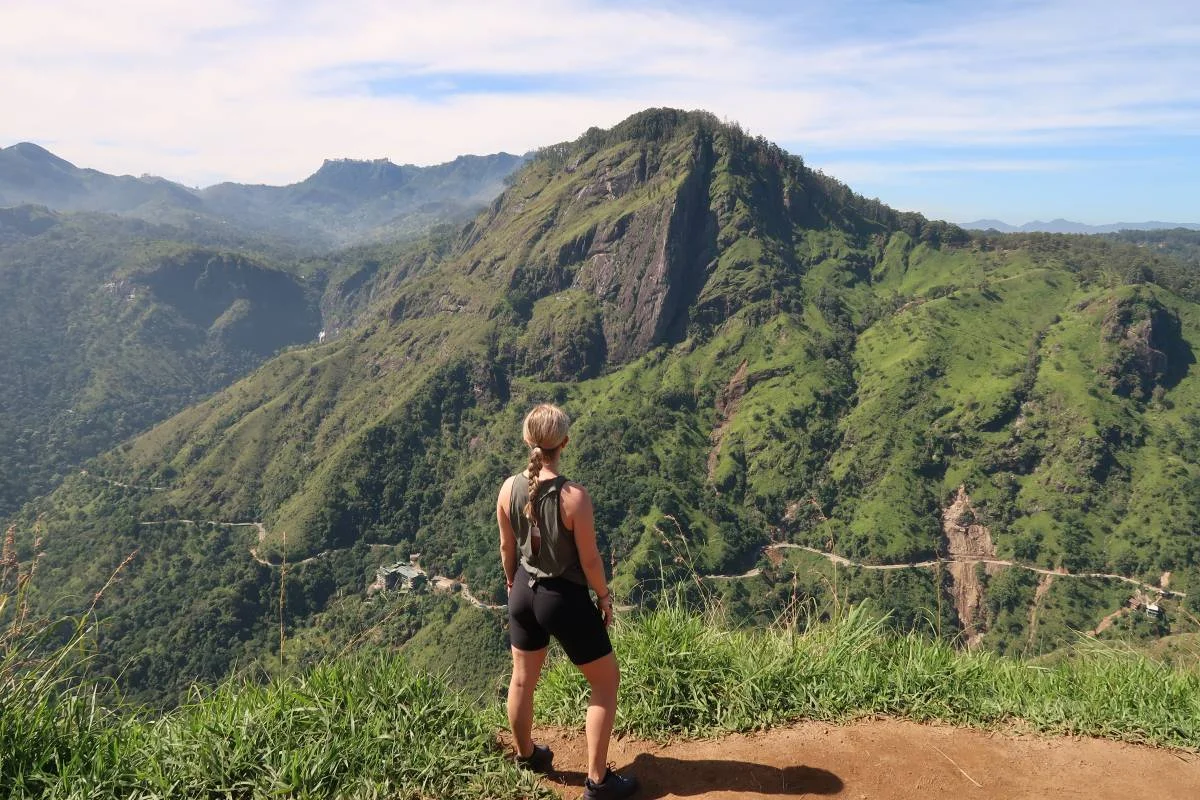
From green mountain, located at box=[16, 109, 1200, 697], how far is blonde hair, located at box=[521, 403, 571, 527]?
5304 cm

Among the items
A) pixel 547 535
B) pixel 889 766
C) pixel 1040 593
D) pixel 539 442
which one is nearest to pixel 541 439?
pixel 539 442

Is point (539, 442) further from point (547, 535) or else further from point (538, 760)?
point (538, 760)

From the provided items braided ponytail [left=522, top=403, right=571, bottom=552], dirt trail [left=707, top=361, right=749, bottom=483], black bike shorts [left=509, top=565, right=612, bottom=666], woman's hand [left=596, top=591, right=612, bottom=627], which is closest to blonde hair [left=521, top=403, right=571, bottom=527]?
braided ponytail [left=522, top=403, right=571, bottom=552]

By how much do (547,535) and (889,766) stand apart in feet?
9.85

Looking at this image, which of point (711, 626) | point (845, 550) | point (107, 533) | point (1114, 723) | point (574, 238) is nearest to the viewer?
point (1114, 723)

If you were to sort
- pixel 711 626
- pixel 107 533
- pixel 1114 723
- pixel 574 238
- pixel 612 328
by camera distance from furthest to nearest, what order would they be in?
pixel 574 238 < pixel 612 328 < pixel 107 533 < pixel 711 626 < pixel 1114 723

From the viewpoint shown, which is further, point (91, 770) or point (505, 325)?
point (505, 325)

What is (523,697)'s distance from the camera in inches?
168

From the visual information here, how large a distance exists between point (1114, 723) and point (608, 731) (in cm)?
413

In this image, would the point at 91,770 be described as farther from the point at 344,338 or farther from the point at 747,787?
the point at 344,338

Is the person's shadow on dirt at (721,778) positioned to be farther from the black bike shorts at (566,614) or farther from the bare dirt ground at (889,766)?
the black bike shorts at (566,614)

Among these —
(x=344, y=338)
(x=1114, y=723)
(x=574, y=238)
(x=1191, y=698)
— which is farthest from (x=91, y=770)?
(x=344, y=338)

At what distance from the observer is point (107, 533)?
10312cm

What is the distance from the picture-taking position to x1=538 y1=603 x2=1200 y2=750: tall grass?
479 centimetres
